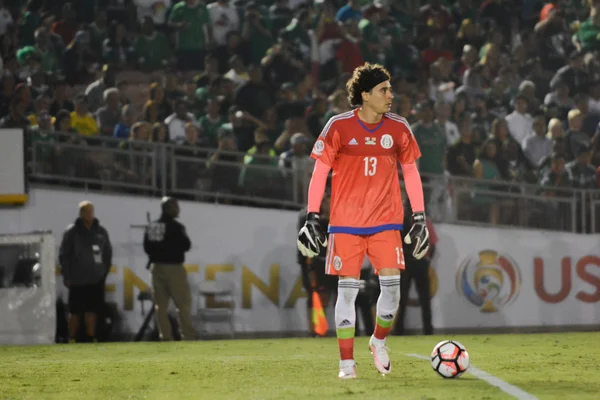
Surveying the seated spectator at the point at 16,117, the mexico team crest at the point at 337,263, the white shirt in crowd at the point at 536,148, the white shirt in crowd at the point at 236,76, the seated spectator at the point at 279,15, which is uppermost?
the seated spectator at the point at 279,15

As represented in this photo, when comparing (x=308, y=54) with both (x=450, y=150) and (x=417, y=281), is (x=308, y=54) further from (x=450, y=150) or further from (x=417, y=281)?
(x=417, y=281)

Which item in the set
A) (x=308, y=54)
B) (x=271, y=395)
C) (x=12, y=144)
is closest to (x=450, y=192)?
(x=308, y=54)

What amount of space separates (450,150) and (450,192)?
3.93 ft

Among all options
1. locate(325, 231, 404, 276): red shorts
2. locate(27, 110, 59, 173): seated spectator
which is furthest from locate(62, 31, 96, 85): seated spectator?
locate(325, 231, 404, 276): red shorts

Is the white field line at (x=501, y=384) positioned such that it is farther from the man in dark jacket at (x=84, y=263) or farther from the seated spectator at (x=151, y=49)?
the seated spectator at (x=151, y=49)

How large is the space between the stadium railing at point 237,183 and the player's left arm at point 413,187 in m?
8.22

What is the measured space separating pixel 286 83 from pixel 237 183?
3052mm

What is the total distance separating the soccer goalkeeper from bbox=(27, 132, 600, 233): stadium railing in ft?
27.1

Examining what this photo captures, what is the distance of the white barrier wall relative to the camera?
57.4 feet

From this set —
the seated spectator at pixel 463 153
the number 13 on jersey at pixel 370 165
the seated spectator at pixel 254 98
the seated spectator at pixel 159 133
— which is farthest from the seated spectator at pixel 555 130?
the number 13 on jersey at pixel 370 165

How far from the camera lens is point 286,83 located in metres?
19.9

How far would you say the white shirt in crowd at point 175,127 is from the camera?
59.9 ft

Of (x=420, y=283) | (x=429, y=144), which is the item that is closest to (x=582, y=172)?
(x=429, y=144)

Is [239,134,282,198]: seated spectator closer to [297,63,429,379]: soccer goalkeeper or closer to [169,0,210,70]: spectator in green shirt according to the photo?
[169,0,210,70]: spectator in green shirt
